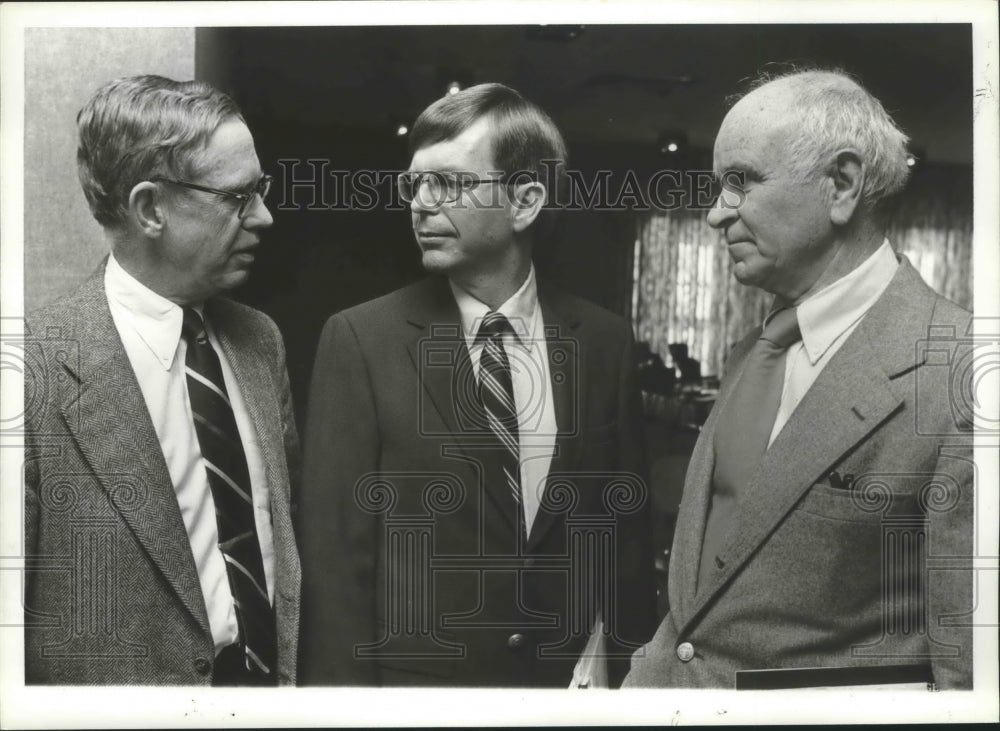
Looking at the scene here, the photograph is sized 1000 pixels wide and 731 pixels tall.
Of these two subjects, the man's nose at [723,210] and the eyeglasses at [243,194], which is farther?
the man's nose at [723,210]

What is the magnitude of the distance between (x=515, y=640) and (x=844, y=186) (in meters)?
1.94

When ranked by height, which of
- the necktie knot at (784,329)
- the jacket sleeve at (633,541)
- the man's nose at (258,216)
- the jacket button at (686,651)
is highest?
the man's nose at (258,216)

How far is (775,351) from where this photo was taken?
12.5 ft

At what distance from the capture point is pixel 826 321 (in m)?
3.77

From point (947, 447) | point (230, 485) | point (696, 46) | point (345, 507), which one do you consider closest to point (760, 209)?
point (696, 46)

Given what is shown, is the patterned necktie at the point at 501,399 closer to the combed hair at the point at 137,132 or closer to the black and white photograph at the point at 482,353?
the black and white photograph at the point at 482,353

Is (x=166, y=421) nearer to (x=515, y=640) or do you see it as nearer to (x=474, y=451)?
(x=474, y=451)

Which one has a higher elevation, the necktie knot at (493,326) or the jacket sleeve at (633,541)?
the necktie knot at (493,326)

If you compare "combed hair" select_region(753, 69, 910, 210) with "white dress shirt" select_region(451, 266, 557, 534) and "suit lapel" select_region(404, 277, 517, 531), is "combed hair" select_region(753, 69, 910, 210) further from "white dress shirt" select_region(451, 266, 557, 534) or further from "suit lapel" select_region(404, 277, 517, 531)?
"suit lapel" select_region(404, 277, 517, 531)

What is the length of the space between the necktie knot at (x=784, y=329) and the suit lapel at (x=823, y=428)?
156 mm

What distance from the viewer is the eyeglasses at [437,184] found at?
381cm

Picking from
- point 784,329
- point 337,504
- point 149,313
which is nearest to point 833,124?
point 784,329

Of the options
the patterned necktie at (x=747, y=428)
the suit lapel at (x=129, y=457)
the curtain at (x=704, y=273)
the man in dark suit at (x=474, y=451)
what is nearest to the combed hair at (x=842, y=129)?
the curtain at (x=704, y=273)

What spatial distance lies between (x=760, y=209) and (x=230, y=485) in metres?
2.06
